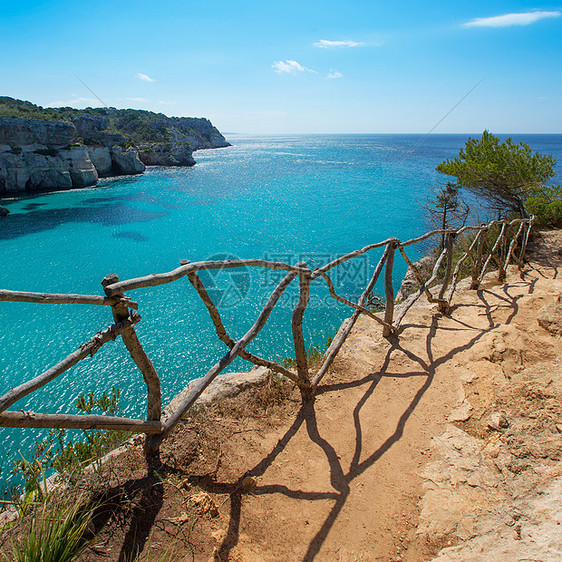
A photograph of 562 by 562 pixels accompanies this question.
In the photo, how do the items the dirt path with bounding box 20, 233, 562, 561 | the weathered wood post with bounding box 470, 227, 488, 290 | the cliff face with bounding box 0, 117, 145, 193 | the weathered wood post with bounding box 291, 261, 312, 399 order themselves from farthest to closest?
1. the cliff face with bounding box 0, 117, 145, 193
2. the weathered wood post with bounding box 470, 227, 488, 290
3. the weathered wood post with bounding box 291, 261, 312, 399
4. the dirt path with bounding box 20, 233, 562, 561

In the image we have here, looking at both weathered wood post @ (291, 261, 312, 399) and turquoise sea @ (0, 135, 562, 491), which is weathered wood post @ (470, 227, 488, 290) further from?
turquoise sea @ (0, 135, 562, 491)

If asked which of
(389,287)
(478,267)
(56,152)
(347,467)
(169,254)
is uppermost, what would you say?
(56,152)

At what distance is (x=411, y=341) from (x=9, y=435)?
1146cm

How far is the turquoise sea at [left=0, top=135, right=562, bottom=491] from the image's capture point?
12250 mm

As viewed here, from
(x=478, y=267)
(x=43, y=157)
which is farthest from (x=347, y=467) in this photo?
(x=43, y=157)

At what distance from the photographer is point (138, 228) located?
29688 millimetres

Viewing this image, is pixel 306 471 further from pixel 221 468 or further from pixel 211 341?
pixel 211 341

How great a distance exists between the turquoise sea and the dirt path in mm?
8162

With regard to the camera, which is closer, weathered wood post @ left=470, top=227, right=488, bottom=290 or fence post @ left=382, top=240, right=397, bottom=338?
fence post @ left=382, top=240, right=397, bottom=338

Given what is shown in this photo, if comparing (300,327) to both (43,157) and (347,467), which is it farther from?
(43,157)

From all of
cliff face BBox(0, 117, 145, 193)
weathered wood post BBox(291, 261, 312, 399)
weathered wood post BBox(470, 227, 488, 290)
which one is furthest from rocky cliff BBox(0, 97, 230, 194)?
weathered wood post BBox(470, 227, 488, 290)

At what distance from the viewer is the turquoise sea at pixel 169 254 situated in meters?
12.2

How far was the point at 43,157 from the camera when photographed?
4125cm

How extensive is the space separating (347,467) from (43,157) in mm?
52367
